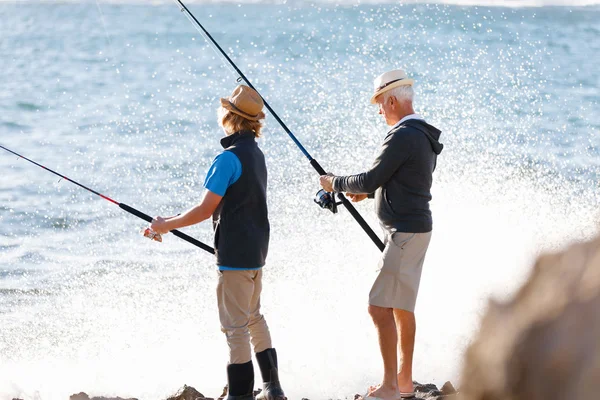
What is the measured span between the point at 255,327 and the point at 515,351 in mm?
2943

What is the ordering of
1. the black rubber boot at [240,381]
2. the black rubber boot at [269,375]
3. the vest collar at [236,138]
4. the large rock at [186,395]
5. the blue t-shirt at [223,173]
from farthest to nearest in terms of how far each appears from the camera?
the large rock at [186,395] → the black rubber boot at [269,375] → the black rubber boot at [240,381] → the vest collar at [236,138] → the blue t-shirt at [223,173]

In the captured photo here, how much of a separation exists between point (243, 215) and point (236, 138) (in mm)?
331

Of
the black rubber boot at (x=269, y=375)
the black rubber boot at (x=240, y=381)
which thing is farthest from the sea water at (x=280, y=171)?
the black rubber boot at (x=240, y=381)

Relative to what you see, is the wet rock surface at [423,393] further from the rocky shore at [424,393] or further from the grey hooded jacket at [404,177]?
the grey hooded jacket at [404,177]

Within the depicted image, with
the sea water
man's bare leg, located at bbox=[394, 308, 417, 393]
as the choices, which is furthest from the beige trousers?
the sea water

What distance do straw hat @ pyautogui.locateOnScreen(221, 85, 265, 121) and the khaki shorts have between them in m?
0.79

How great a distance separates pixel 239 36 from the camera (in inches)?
904

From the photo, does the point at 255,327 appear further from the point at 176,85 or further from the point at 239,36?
the point at 239,36

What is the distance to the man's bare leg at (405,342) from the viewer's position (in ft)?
13.2

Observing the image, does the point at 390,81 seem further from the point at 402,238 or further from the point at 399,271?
the point at 399,271

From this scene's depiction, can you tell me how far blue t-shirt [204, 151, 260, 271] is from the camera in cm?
380

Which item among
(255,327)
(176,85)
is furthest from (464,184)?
(176,85)

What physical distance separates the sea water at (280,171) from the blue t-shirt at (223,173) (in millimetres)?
1372

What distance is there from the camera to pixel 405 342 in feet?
13.4
